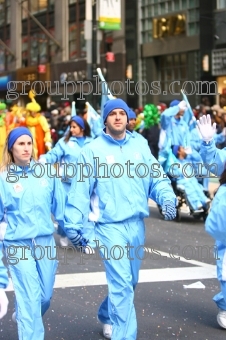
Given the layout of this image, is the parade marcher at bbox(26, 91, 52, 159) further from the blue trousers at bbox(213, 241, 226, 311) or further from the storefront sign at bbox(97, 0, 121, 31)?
the blue trousers at bbox(213, 241, 226, 311)

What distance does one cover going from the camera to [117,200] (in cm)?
599

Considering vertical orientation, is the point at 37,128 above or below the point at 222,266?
above

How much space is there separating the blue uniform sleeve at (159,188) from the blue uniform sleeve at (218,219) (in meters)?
0.34

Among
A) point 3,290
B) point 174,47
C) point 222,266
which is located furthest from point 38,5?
point 3,290

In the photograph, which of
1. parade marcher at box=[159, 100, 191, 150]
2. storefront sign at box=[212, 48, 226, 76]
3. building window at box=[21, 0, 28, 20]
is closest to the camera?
parade marcher at box=[159, 100, 191, 150]

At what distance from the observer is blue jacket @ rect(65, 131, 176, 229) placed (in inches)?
235

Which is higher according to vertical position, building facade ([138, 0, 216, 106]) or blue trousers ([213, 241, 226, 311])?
building facade ([138, 0, 216, 106])

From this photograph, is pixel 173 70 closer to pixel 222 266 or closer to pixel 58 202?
pixel 222 266

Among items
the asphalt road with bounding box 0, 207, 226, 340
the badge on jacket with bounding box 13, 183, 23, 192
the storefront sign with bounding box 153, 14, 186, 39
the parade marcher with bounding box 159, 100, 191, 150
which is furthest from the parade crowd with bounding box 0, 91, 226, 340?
the storefront sign with bounding box 153, 14, 186, 39

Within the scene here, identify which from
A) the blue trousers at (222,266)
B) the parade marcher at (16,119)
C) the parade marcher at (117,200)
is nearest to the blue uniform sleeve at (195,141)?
the parade marcher at (16,119)

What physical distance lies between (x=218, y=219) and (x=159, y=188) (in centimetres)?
51

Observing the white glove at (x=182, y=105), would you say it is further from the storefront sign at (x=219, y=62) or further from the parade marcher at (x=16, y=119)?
the storefront sign at (x=219, y=62)

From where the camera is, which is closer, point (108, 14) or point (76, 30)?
point (108, 14)

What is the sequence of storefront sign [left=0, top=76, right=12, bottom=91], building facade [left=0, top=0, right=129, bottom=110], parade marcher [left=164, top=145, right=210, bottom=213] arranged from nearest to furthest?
parade marcher [left=164, top=145, right=210, bottom=213], building facade [left=0, top=0, right=129, bottom=110], storefront sign [left=0, top=76, right=12, bottom=91]
